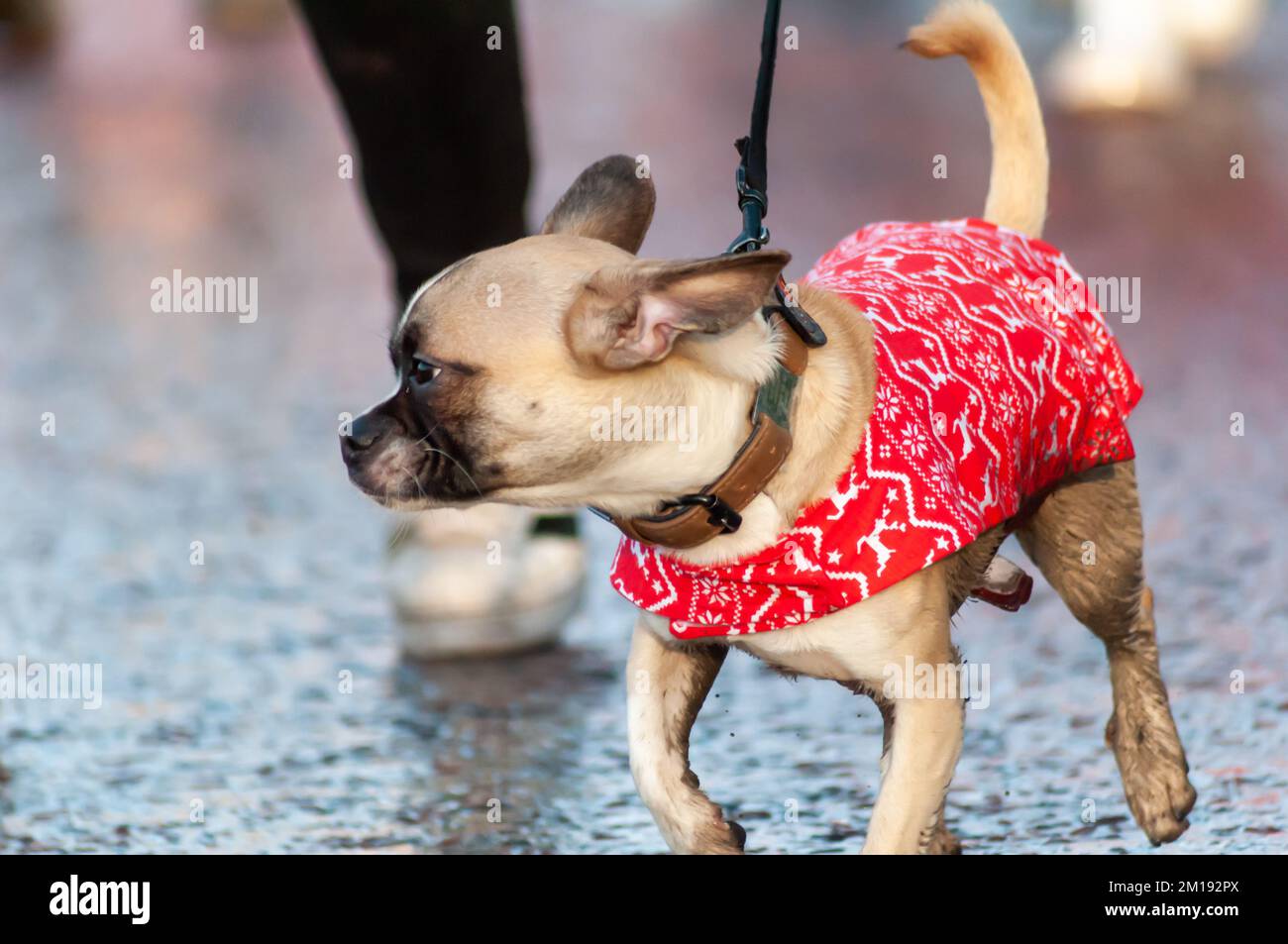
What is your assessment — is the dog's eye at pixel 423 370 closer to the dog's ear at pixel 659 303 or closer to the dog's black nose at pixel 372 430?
the dog's black nose at pixel 372 430

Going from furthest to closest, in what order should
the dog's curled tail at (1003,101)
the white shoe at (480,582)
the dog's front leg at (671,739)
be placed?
the white shoe at (480,582)
the dog's curled tail at (1003,101)
the dog's front leg at (671,739)

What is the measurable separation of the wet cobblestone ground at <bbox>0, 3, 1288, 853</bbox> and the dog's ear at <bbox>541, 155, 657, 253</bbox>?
1.13 m

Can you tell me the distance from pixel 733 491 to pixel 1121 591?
42.9 inches

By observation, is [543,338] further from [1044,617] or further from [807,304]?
[1044,617]

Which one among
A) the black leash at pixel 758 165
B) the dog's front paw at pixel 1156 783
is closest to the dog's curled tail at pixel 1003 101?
the black leash at pixel 758 165

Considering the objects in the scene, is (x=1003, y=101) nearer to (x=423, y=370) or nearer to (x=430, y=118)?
(x=430, y=118)

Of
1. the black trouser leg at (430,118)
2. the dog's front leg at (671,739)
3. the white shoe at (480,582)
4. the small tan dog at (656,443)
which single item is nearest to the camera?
the small tan dog at (656,443)

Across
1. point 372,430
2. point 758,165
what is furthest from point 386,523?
point 372,430

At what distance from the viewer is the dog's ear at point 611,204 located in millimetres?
3230

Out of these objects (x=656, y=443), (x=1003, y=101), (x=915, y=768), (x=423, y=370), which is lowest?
(x=915, y=768)

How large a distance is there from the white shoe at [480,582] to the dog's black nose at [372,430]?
1621 mm

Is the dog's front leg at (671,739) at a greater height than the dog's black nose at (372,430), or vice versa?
the dog's black nose at (372,430)

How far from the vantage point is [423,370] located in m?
2.88
